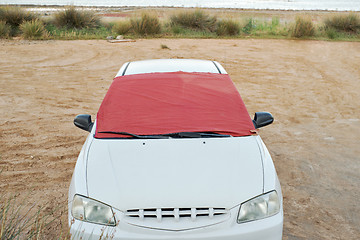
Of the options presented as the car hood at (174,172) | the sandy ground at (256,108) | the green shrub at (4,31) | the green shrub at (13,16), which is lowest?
the sandy ground at (256,108)

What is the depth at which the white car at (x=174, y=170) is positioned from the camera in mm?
2768

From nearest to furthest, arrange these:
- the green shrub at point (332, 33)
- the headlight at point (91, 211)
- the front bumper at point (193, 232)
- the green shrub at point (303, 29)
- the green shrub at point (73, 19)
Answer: the front bumper at point (193, 232) → the headlight at point (91, 211) → the green shrub at point (303, 29) → the green shrub at point (332, 33) → the green shrub at point (73, 19)

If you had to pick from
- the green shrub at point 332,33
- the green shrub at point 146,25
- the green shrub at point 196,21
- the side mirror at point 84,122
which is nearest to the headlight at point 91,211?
the side mirror at point 84,122

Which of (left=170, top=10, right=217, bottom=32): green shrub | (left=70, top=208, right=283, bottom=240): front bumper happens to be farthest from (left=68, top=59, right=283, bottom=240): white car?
(left=170, top=10, right=217, bottom=32): green shrub

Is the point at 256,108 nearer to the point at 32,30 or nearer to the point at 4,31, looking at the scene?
the point at 32,30

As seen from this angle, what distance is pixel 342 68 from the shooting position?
1264 centimetres

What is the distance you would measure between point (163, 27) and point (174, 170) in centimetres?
1753

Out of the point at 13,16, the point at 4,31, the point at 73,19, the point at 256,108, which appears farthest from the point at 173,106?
the point at 13,16

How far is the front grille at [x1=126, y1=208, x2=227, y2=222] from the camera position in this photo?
2750mm

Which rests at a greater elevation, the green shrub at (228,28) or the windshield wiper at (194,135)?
the windshield wiper at (194,135)

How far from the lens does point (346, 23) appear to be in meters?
19.8

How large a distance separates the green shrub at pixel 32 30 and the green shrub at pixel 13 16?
1.37 metres

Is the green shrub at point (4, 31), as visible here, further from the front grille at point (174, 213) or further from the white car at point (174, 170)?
the front grille at point (174, 213)

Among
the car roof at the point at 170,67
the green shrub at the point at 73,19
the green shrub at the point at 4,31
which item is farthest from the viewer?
the green shrub at the point at 73,19
